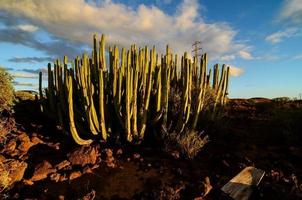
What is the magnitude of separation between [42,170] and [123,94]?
2.48m

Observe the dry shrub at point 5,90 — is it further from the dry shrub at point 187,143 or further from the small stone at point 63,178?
→ the dry shrub at point 187,143

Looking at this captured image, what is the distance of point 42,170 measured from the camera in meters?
5.39

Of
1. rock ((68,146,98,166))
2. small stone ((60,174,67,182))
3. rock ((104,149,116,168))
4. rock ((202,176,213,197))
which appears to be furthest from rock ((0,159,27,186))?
rock ((202,176,213,197))

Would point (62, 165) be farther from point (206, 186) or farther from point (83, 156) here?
point (206, 186)

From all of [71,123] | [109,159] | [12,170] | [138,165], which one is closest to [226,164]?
[138,165]

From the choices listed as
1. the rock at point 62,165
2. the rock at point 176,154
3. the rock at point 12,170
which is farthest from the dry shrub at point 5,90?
the rock at point 176,154

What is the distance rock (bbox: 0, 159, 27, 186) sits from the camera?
16.6ft

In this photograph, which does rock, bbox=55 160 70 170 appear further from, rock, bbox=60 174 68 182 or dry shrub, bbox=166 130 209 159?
dry shrub, bbox=166 130 209 159

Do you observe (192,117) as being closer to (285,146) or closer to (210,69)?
(210,69)

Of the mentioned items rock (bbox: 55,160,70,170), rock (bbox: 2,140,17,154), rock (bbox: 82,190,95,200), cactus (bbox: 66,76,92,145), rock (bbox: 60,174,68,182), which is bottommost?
rock (bbox: 82,190,95,200)

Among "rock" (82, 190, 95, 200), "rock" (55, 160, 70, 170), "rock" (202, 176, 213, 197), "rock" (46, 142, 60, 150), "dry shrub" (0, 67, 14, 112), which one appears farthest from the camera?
"dry shrub" (0, 67, 14, 112)

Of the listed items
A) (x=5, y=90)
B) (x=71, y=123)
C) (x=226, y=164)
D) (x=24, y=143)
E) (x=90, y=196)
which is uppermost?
(x=5, y=90)

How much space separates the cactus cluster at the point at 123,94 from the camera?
6273 millimetres

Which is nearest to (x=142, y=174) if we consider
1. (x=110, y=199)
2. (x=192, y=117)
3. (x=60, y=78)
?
(x=110, y=199)
